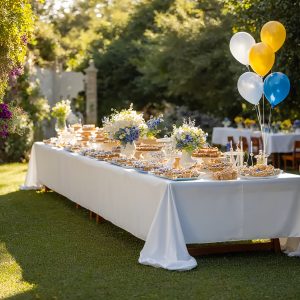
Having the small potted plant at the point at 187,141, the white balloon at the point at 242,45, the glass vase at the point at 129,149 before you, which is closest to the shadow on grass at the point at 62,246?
the glass vase at the point at 129,149

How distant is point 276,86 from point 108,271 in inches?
146

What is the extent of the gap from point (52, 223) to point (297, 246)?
335 cm

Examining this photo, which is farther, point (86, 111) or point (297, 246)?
point (86, 111)

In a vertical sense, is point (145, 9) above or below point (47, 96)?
above

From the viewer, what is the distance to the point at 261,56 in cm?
866

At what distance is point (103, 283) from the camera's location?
245 inches

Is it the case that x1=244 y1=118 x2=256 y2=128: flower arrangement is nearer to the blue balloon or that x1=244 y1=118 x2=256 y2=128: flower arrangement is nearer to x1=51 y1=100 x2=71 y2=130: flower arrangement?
x1=51 y1=100 x2=71 y2=130: flower arrangement

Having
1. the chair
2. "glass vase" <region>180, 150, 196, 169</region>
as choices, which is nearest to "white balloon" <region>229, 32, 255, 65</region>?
"glass vase" <region>180, 150, 196, 169</region>

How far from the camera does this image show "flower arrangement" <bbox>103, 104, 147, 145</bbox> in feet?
29.8

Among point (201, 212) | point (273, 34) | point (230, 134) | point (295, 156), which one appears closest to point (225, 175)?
point (201, 212)

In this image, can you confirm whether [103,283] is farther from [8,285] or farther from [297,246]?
[297,246]

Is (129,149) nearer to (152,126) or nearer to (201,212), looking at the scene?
(152,126)

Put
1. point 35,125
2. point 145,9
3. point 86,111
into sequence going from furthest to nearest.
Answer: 1. point 145,9
2. point 86,111
3. point 35,125

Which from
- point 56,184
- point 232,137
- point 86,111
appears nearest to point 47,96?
point 86,111
